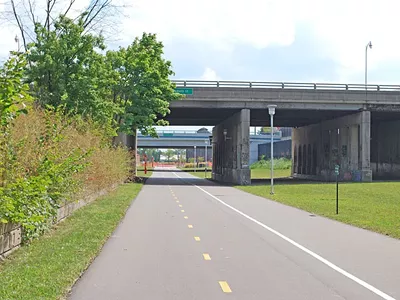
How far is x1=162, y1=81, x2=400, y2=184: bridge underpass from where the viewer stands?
1658 inches

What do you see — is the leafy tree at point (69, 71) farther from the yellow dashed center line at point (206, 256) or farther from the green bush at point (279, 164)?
the green bush at point (279, 164)

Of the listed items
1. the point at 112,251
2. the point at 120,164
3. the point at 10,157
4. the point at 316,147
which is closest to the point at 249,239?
the point at 112,251

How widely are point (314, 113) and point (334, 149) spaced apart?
878cm

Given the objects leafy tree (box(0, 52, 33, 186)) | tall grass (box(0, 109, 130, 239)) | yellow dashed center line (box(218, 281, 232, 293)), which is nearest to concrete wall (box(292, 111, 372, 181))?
tall grass (box(0, 109, 130, 239))

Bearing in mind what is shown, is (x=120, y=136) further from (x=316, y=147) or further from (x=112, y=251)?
(x=112, y=251)

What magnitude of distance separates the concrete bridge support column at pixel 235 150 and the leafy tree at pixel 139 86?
6.82 m

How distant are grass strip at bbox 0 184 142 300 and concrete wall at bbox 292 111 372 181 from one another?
26732mm

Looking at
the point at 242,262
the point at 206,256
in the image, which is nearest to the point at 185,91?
the point at 206,256

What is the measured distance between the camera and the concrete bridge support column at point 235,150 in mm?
41750

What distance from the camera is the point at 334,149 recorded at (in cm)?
3984

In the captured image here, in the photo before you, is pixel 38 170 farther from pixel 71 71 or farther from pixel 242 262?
pixel 71 71

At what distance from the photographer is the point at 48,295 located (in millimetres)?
6555

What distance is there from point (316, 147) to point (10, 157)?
4954 centimetres

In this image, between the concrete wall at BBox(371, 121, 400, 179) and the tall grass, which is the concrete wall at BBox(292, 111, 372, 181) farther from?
the tall grass
